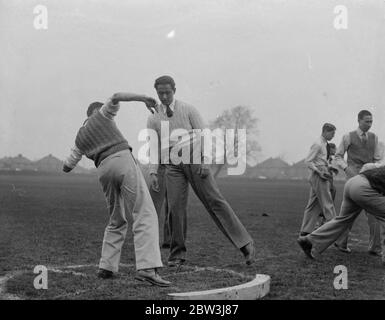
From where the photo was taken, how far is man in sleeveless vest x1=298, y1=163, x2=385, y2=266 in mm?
6590

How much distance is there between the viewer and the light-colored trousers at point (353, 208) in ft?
21.7

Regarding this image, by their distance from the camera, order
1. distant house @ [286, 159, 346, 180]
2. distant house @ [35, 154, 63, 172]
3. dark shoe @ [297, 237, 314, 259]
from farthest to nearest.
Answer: distant house @ [286, 159, 346, 180], distant house @ [35, 154, 63, 172], dark shoe @ [297, 237, 314, 259]

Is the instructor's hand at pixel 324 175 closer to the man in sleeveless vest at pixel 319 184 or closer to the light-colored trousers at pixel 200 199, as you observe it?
the man in sleeveless vest at pixel 319 184

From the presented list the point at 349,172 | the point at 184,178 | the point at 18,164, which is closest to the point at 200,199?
the point at 184,178

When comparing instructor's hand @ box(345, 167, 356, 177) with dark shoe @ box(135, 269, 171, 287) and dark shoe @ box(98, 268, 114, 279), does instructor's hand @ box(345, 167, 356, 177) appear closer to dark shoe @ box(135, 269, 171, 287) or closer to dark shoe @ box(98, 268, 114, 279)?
dark shoe @ box(135, 269, 171, 287)

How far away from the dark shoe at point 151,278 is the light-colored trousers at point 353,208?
97.2 inches

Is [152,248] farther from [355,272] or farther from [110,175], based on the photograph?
[355,272]

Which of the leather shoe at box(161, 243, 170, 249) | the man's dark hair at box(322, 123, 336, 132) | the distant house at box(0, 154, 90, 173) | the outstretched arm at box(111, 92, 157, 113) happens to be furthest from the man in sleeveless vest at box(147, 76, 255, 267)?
the distant house at box(0, 154, 90, 173)

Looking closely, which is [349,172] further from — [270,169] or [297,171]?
[270,169]
